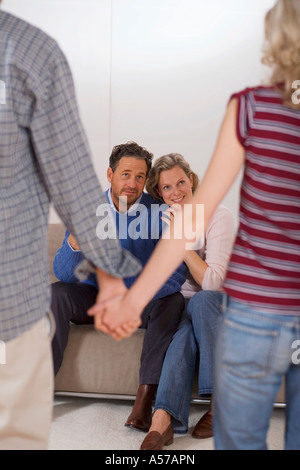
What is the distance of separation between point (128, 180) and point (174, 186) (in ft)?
0.74

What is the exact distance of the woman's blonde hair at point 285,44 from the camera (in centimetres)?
105

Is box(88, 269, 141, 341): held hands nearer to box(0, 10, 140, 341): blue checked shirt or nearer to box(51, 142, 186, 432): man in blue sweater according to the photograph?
box(0, 10, 140, 341): blue checked shirt

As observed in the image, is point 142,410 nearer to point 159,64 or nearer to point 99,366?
point 99,366

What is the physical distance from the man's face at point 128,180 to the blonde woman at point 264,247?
175cm

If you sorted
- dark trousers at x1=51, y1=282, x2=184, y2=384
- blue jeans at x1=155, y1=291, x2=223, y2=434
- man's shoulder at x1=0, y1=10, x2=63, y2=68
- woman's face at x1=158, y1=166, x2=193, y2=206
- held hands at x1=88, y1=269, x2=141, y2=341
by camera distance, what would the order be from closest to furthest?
man's shoulder at x1=0, y1=10, x2=63, y2=68
held hands at x1=88, y1=269, x2=141, y2=341
blue jeans at x1=155, y1=291, x2=223, y2=434
dark trousers at x1=51, y1=282, x2=184, y2=384
woman's face at x1=158, y1=166, x2=193, y2=206

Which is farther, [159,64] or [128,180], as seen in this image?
[159,64]

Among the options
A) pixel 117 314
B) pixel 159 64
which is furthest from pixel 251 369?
pixel 159 64

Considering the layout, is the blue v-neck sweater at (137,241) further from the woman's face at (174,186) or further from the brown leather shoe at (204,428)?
the brown leather shoe at (204,428)

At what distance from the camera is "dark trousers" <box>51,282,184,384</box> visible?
2.34 m

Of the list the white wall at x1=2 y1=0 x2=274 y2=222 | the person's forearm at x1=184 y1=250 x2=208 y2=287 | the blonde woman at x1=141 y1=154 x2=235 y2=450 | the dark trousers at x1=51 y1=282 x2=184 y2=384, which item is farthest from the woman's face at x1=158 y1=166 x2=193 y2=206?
the white wall at x1=2 y1=0 x2=274 y2=222

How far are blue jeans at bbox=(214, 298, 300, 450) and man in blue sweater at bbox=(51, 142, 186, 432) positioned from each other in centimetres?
124

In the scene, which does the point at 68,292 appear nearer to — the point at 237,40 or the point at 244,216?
the point at 244,216

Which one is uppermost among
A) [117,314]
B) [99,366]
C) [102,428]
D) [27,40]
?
[27,40]

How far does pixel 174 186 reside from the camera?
111 inches
